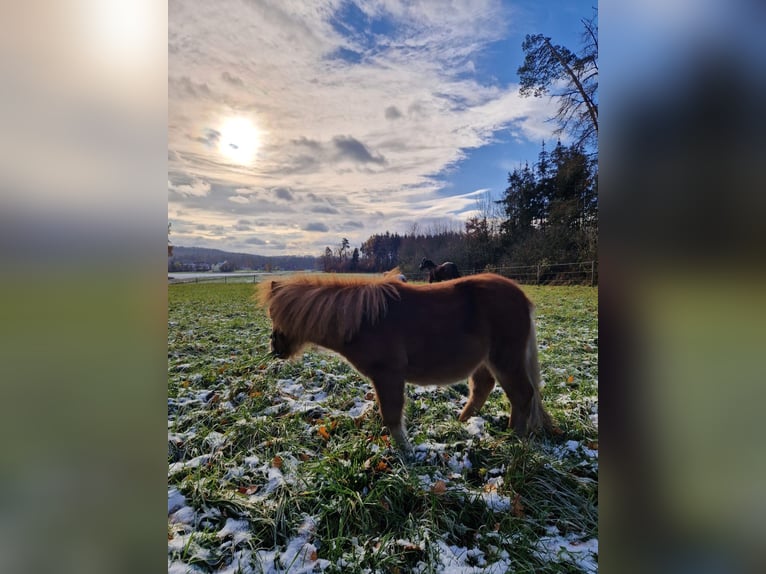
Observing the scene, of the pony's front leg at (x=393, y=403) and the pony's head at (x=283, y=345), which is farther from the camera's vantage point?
the pony's head at (x=283, y=345)

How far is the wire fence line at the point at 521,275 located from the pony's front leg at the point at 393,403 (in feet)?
3.16

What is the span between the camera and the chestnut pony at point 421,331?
252 centimetres

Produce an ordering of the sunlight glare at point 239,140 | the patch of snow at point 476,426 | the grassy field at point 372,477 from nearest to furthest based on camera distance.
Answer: the grassy field at point 372,477
the sunlight glare at point 239,140
the patch of snow at point 476,426

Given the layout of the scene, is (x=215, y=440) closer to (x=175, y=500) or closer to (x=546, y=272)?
(x=175, y=500)

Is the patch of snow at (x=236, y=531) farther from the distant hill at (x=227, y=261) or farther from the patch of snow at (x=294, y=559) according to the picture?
the distant hill at (x=227, y=261)

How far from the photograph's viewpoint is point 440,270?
2.94m

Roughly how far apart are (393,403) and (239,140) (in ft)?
7.31

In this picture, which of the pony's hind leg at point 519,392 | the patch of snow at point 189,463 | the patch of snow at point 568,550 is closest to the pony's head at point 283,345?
the patch of snow at point 189,463

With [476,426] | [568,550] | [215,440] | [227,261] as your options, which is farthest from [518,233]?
[215,440]
